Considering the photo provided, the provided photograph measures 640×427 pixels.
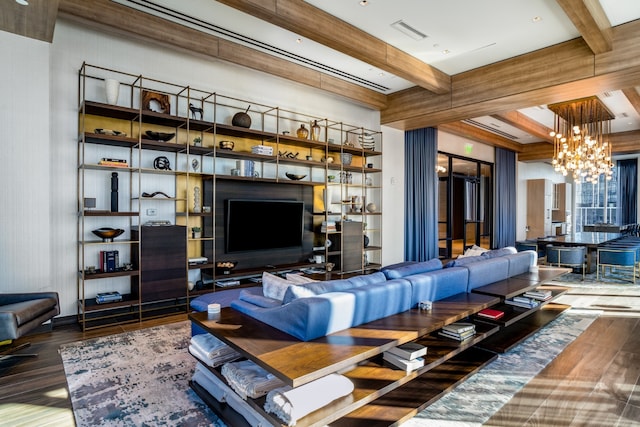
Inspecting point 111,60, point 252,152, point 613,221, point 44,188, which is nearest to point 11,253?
point 44,188

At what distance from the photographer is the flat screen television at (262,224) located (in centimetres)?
529

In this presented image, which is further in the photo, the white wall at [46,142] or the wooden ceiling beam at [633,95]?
the wooden ceiling beam at [633,95]

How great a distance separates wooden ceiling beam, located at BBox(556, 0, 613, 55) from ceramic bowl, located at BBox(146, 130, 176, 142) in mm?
4434

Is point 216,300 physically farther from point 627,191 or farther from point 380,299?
point 627,191

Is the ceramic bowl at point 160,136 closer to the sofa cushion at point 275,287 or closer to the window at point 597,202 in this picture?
the sofa cushion at point 275,287

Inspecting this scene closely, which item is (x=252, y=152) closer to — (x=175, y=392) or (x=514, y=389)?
(x=175, y=392)

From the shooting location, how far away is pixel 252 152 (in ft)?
Answer: 17.5

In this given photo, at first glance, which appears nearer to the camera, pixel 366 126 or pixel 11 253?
pixel 11 253

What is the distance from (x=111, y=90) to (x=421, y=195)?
6091 mm

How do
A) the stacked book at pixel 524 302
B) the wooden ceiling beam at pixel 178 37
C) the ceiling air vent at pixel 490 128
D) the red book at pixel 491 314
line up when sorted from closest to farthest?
the red book at pixel 491 314 → the wooden ceiling beam at pixel 178 37 → the stacked book at pixel 524 302 → the ceiling air vent at pixel 490 128

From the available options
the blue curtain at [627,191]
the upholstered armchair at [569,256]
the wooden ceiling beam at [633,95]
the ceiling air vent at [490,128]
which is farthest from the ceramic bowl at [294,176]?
the blue curtain at [627,191]

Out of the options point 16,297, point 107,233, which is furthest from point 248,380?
point 107,233

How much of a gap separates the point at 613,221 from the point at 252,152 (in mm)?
14609

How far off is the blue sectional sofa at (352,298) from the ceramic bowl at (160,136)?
7.26 ft
